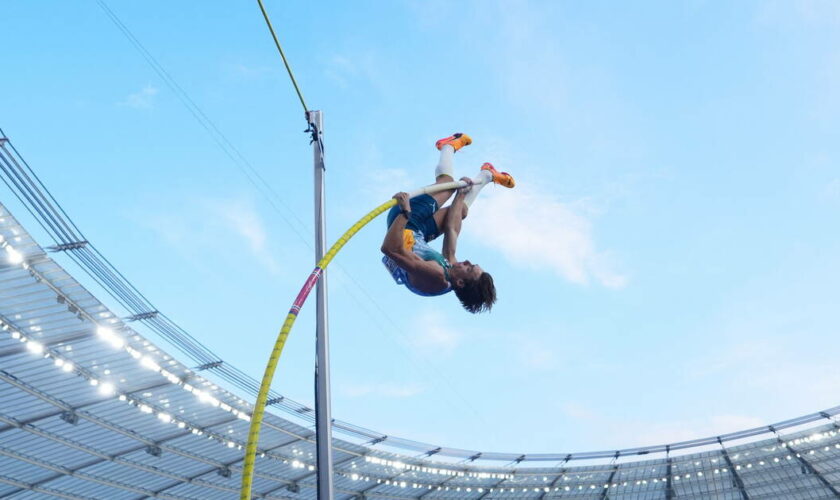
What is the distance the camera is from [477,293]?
7.06 metres

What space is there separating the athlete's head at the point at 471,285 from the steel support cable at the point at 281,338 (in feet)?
2.49

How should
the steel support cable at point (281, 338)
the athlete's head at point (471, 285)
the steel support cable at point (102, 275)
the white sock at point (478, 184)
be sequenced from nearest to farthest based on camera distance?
the steel support cable at point (281, 338), the athlete's head at point (471, 285), the white sock at point (478, 184), the steel support cable at point (102, 275)

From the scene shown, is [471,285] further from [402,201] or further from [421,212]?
[402,201]

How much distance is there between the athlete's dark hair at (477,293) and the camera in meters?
7.04

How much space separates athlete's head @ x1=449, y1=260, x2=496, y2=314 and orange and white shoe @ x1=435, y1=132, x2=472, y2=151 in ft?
5.02

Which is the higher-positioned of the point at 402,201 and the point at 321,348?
the point at 402,201

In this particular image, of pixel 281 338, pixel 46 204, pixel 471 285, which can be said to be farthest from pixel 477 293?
pixel 46 204

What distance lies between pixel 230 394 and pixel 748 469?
21880 mm

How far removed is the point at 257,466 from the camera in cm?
2827

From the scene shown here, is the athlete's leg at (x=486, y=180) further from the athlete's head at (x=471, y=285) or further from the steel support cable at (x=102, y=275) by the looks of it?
the steel support cable at (x=102, y=275)

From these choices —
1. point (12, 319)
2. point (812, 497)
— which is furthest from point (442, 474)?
point (12, 319)

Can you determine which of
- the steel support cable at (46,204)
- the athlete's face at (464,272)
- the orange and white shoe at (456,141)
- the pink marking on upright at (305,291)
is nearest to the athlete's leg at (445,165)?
the orange and white shoe at (456,141)

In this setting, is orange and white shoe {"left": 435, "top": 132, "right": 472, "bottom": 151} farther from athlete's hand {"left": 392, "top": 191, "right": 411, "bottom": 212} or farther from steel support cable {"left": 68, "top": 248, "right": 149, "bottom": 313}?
steel support cable {"left": 68, "top": 248, "right": 149, "bottom": 313}

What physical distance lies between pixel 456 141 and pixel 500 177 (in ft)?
1.98
